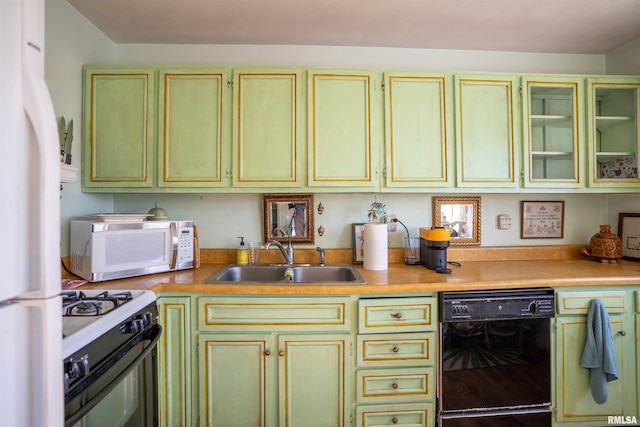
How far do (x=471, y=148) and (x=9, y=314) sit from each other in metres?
2.26

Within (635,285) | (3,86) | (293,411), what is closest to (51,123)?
(3,86)

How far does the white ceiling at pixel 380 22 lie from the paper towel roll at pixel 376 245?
1.34 m

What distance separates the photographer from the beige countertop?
1.61m

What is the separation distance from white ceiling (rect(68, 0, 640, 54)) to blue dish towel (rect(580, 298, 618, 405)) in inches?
70.1

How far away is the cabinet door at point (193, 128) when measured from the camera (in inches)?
76.0

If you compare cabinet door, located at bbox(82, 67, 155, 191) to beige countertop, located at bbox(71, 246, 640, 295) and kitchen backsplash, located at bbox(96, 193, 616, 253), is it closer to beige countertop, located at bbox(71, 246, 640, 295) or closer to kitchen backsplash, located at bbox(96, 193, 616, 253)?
kitchen backsplash, located at bbox(96, 193, 616, 253)

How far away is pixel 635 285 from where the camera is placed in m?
1.74

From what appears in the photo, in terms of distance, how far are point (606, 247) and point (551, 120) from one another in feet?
3.24

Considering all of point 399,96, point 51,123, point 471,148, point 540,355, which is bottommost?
point 540,355

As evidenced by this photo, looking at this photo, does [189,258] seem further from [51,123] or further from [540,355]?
[540,355]

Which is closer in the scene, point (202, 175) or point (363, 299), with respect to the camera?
point (363, 299)

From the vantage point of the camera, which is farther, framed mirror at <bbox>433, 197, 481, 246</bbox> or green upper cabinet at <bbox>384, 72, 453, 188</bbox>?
framed mirror at <bbox>433, 197, 481, 246</bbox>

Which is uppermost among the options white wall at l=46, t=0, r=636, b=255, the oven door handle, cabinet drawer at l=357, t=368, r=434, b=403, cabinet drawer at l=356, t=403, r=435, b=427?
white wall at l=46, t=0, r=636, b=255

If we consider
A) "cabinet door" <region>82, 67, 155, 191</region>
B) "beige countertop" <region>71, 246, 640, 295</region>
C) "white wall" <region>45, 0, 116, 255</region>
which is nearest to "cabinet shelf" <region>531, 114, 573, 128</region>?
"beige countertop" <region>71, 246, 640, 295</region>
